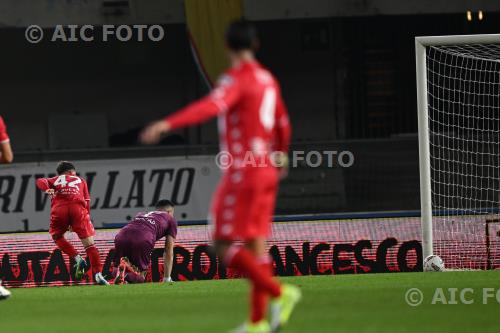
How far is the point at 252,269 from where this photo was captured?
6.52 meters

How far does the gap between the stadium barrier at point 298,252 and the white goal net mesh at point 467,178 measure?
5cm

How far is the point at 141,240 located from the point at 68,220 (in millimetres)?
985

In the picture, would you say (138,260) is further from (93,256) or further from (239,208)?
(239,208)

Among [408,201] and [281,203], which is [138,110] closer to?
[281,203]

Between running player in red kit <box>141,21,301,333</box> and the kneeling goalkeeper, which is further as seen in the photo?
the kneeling goalkeeper

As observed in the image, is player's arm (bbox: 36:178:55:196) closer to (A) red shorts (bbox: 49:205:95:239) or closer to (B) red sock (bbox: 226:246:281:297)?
(A) red shorts (bbox: 49:205:95:239)

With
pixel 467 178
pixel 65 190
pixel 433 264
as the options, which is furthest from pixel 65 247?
pixel 467 178

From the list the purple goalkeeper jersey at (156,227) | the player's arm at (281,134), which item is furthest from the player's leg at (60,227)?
the player's arm at (281,134)

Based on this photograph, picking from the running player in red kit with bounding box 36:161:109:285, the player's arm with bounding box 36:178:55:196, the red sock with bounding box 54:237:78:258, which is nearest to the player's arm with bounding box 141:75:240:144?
the player's arm with bounding box 36:178:55:196

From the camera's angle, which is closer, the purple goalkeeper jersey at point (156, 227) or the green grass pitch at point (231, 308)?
the green grass pitch at point (231, 308)

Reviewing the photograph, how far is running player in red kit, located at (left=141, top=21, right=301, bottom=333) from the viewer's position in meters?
6.50

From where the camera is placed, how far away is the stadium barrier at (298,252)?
52.5 feet

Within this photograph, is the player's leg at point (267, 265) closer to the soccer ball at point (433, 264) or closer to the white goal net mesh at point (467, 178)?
the soccer ball at point (433, 264)

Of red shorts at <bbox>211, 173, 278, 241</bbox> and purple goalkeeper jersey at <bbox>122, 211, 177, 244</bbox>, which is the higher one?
red shorts at <bbox>211, 173, 278, 241</bbox>
